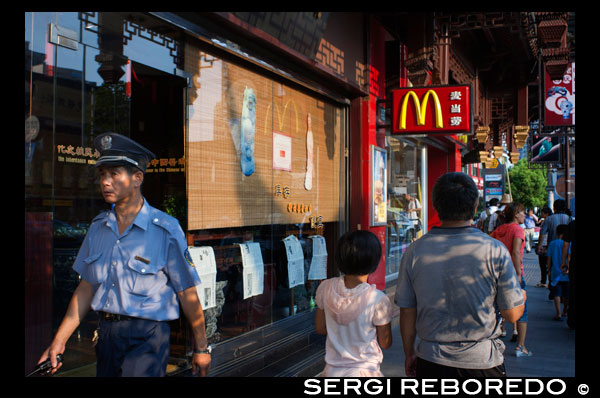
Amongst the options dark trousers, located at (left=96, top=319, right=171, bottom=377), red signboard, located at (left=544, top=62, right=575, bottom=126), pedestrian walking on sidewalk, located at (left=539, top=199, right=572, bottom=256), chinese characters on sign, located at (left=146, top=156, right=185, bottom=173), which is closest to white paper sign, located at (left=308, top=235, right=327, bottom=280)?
chinese characters on sign, located at (left=146, top=156, right=185, bottom=173)

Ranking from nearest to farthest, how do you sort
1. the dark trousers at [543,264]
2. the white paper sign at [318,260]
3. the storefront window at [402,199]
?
the white paper sign at [318,260] → the storefront window at [402,199] → the dark trousers at [543,264]

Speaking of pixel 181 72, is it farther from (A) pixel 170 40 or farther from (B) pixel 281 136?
(B) pixel 281 136

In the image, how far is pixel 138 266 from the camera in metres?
2.97

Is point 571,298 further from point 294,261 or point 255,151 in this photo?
point 255,151

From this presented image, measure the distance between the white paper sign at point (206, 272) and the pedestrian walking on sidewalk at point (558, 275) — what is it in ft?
18.8

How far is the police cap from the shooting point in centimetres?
301

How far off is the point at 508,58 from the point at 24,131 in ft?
47.4

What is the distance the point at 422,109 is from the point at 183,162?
15.4 feet

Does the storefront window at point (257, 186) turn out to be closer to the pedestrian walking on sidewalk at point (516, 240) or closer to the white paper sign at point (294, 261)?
the white paper sign at point (294, 261)

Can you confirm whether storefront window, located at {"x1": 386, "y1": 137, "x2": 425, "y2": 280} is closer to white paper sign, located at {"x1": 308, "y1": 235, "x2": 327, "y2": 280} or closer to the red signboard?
white paper sign, located at {"x1": 308, "y1": 235, "x2": 327, "y2": 280}

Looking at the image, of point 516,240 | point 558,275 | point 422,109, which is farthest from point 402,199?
point 516,240

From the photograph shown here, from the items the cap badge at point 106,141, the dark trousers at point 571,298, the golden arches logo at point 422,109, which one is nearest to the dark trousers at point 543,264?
the dark trousers at point 571,298

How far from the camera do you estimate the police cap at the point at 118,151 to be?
3.01 m

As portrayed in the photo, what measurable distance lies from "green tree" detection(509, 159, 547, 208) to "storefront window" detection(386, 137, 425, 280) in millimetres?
50621
